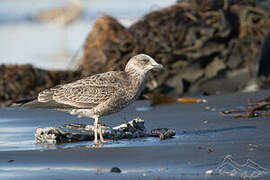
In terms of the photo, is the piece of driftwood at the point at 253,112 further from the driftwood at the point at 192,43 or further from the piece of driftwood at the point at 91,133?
the driftwood at the point at 192,43

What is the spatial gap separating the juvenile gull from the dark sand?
56 cm

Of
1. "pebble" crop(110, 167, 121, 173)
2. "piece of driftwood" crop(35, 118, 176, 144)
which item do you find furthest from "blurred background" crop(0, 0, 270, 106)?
"pebble" crop(110, 167, 121, 173)

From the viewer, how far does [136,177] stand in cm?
516

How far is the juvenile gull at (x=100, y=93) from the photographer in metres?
7.85

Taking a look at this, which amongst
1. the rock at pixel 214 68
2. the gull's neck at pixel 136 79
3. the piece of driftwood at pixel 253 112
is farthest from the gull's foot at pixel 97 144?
the rock at pixel 214 68

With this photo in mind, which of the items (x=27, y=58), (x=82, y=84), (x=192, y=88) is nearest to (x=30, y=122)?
(x=82, y=84)

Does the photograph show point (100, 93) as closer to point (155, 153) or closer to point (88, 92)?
point (88, 92)

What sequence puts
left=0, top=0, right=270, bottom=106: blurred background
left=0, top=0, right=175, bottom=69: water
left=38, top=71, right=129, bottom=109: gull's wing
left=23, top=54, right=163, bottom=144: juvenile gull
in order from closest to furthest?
left=23, top=54, right=163, bottom=144: juvenile gull → left=38, top=71, right=129, bottom=109: gull's wing → left=0, top=0, right=270, bottom=106: blurred background → left=0, top=0, right=175, bottom=69: water

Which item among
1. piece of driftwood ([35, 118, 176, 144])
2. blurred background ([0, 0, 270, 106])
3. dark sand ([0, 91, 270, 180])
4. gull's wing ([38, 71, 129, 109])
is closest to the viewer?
dark sand ([0, 91, 270, 180])

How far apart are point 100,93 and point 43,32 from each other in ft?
52.8

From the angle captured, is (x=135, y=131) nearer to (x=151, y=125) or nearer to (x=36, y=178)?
(x=151, y=125)

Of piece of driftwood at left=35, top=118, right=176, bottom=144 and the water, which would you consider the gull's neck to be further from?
the water

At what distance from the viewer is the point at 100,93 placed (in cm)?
797

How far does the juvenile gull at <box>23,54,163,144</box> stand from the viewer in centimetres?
785
